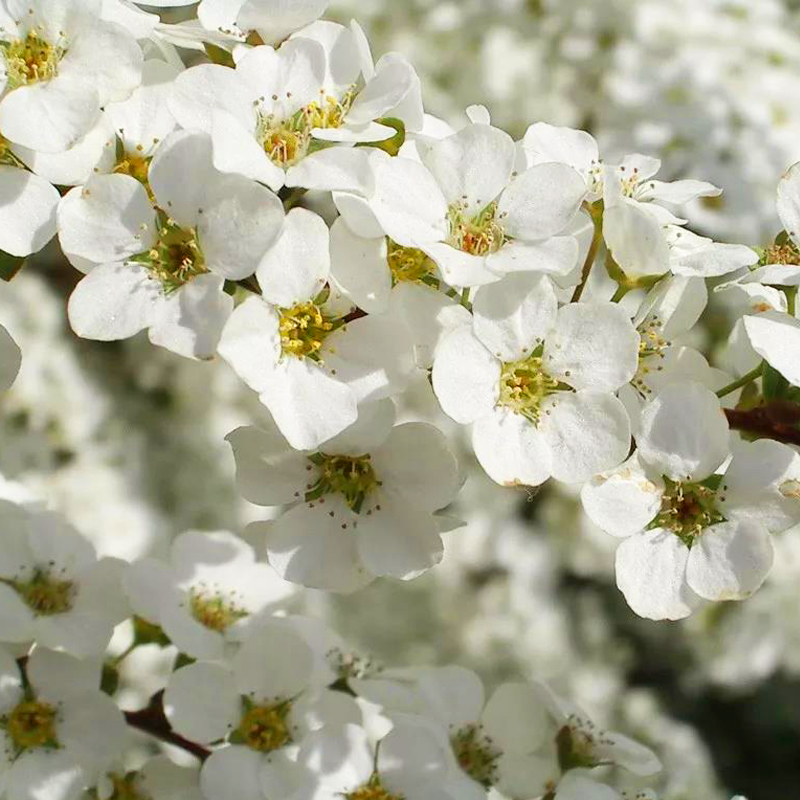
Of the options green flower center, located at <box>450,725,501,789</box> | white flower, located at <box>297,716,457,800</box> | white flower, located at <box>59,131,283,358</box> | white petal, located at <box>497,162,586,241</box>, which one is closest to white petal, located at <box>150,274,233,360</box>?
white flower, located at <box>59,131,283,358</box>

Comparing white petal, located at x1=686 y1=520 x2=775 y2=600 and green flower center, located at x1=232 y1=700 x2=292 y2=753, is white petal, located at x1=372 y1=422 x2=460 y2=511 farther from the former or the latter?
green flower center, located at x1=232 y1=700 x2=292 y2=753

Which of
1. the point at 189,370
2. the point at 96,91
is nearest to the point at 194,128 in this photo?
the point at 96,91

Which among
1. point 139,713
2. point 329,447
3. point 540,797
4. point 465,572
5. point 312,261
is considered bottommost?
point 465,572

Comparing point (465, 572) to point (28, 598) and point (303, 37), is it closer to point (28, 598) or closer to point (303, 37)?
point (28, 598)

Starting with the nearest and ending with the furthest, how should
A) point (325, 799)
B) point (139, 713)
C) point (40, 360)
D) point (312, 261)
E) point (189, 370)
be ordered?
point (312, 261) < point (325, 799) < point (139, 713) < point (40, 360) < point (189, 370)

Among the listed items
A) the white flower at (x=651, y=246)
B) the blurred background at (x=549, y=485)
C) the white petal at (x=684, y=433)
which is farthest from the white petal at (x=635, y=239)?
the blurred background at (x=549, y=485)

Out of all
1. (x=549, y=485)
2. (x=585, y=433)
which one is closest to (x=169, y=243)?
(x=585, y=433)
